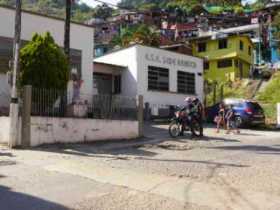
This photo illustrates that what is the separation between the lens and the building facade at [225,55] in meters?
51.1

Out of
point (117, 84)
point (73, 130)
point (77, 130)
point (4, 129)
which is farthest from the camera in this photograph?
point (117, 84)

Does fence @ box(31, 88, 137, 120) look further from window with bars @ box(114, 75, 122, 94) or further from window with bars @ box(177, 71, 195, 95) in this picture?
window with bars @ box(177, 71, 195, 95)

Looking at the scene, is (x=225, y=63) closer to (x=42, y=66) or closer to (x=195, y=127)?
(x=195, y=127)

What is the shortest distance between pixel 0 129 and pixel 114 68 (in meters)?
13.0

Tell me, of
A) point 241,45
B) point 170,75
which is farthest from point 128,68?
point 241,45

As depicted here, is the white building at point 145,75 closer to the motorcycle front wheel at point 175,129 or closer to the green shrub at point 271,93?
the motorcycle front wheel at point 175,129

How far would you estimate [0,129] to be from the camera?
613 inches

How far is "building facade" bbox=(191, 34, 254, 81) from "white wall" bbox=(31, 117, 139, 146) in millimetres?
32574

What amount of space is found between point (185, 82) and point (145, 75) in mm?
3848

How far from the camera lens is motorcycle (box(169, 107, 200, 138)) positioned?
19406 mm

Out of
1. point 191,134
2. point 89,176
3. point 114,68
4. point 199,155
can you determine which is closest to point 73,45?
point 114,68

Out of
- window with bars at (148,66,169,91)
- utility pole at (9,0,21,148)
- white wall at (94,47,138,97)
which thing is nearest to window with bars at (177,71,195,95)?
window with bars at (148,66,169,91)

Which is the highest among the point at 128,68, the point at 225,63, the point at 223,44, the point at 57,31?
the point at 223,44

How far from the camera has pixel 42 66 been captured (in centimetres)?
1716
